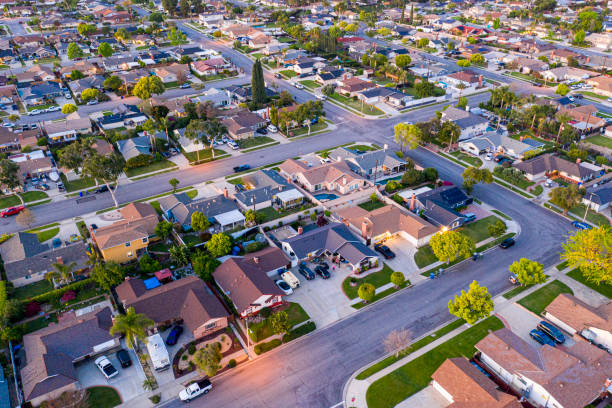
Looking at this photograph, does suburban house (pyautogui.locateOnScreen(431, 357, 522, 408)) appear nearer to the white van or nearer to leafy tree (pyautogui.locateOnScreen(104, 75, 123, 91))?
the white van

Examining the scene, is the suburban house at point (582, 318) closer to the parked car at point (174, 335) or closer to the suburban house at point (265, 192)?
the suburban house at point (265, 192)

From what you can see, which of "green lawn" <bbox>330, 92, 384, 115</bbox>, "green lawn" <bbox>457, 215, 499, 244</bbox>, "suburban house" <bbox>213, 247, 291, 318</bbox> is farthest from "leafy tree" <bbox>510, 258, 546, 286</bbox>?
"green lawn" <bbox>330, 92, 384, 115</bbox>

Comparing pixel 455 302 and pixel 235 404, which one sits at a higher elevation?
pixel 455 302

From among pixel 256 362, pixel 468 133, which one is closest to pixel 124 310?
pixel 256 362

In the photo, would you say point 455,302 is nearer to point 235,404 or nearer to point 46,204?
point 235,404

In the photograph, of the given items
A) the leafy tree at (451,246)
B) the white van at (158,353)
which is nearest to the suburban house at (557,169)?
the leafy tree at (451,246)

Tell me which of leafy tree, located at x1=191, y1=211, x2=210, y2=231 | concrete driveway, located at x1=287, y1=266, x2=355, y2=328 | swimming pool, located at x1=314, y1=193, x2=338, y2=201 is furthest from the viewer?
swimming pool, located at x1=314, y1=193, x2=338, y2=201
